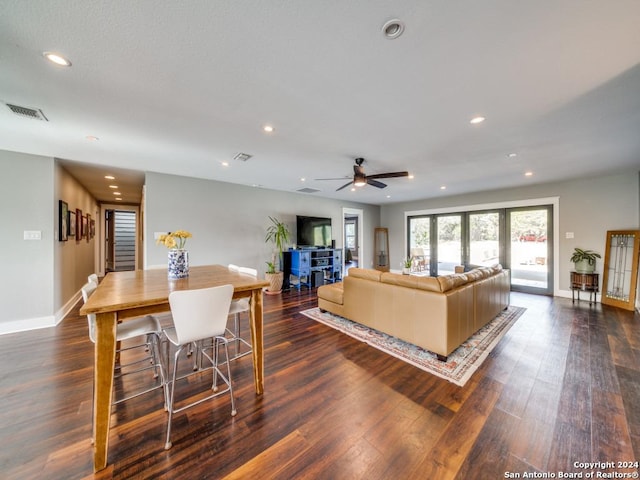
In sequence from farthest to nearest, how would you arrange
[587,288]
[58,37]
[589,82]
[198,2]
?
[587,288]
[589,82]
[58,37]
[198,2]

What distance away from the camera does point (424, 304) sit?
103 inches

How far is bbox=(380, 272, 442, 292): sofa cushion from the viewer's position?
259cm

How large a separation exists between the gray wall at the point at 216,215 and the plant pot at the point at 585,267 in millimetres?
6082

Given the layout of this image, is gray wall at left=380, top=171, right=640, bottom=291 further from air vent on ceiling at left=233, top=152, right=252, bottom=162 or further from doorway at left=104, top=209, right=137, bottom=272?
doorway at left=104, top=209, right=137, bottom=272

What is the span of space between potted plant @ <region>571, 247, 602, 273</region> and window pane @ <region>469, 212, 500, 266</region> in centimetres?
141

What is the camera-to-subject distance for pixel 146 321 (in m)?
2.07

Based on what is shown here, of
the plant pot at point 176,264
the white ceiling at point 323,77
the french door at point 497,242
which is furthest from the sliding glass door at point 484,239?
the plant pot at point 176,264

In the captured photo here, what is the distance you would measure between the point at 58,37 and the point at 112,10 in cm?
49

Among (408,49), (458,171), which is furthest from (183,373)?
(458,171)

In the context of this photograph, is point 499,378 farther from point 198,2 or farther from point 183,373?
point 198,2

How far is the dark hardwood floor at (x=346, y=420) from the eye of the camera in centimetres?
139

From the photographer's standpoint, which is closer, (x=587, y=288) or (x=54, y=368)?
(x=54, y=368)

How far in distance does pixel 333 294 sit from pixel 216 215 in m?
3.23

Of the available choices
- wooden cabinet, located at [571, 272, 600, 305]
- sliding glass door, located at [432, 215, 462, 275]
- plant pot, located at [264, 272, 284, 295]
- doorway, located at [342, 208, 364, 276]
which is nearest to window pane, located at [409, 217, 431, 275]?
sliding glass door, located at [432, 215, 462, 275]
